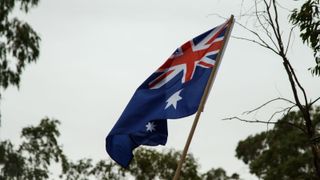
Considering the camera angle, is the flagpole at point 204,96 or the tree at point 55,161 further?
the tree at point 55,161

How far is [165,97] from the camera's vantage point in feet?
24.8

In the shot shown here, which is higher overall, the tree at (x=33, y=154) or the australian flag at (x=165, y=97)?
the tree at (x=33, y=154)

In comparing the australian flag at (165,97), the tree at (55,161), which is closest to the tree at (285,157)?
the tree at (55,161)

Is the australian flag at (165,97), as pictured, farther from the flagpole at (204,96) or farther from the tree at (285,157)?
the tree at (285,157)

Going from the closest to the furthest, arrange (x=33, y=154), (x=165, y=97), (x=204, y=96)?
(x=204, y=96)
(x=165, y=97)
(x=33, y=154)

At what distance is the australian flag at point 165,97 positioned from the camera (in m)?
7.29

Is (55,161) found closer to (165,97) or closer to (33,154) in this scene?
(33,154)

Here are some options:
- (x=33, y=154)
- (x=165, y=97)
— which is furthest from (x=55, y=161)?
(x=165, y=97)

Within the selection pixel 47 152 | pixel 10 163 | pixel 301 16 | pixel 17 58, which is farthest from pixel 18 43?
pixel 301 16

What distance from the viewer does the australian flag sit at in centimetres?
729

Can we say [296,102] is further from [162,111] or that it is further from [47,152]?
[47,152]

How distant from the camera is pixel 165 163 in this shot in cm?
3148

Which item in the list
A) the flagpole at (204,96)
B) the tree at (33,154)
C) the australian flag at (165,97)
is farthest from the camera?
the tree at (33,154)

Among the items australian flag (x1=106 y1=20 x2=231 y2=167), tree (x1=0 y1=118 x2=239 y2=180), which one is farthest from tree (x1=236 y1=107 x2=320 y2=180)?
australian flag (x1=106 y1=20 x2=231 y2=167)
